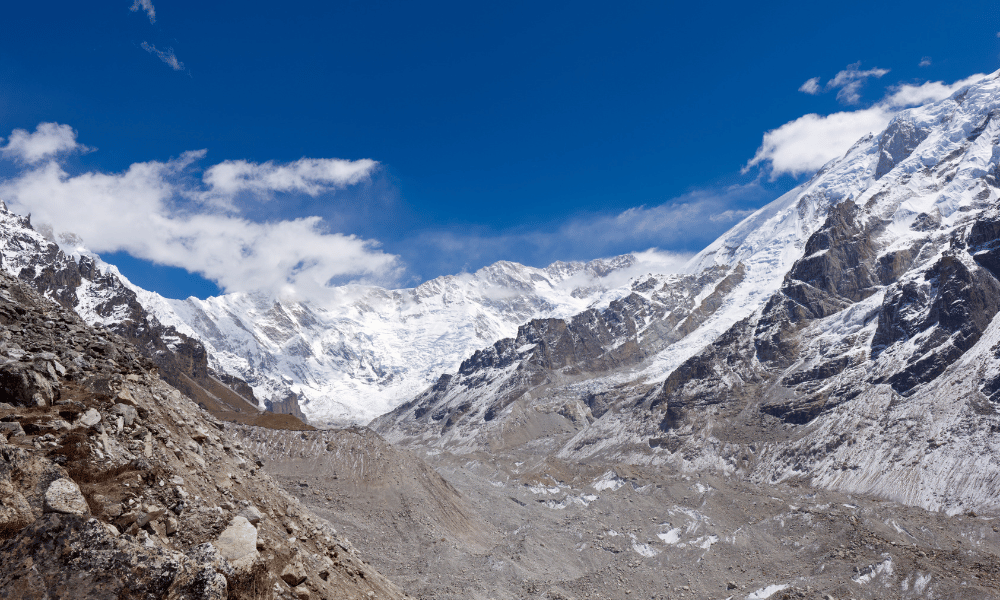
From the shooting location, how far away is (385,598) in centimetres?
2320

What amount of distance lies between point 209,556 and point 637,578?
81103 millimetres

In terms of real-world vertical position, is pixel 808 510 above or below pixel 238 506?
below

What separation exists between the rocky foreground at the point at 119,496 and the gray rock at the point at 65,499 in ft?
0.08

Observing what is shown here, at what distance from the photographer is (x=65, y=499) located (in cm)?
1102

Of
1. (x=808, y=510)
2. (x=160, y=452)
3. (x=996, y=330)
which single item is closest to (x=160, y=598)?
(x=160, y=452)

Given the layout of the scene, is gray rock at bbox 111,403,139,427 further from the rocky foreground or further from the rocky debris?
the rocky debris

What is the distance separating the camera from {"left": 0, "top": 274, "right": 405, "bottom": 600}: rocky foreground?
10.3m

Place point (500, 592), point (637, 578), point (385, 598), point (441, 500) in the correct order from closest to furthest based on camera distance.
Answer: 1. point (385, 598)
2. point (500, 592)
3. point (637, 578)
4. point (441, 500)

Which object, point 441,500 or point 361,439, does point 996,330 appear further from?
point 361,439

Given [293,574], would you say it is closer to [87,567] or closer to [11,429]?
[87,567]

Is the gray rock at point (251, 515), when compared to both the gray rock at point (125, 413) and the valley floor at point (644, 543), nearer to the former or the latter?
the gray rock at point (125, 413)

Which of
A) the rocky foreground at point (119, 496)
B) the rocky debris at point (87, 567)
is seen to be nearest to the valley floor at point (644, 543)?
the rocky foreground at point (119, 496)

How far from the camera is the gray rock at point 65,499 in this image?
425 inches

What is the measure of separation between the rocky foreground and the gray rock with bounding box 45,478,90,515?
0.02 meters
